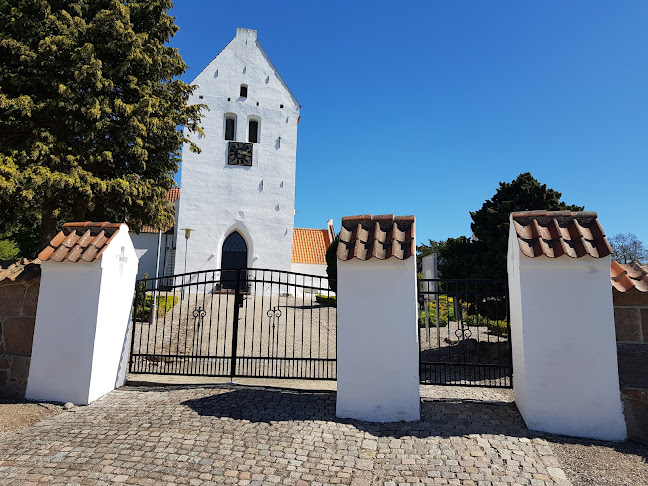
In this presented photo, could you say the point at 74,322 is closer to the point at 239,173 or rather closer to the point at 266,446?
the point at 266,446

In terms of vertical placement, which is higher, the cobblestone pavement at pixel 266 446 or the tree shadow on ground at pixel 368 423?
the tree shadow on ground at pixel 368 423

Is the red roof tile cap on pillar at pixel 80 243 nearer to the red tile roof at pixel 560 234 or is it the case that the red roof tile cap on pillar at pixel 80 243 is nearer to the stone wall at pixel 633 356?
the red tile roof at pixel 560 234

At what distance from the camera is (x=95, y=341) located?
16.5 feet

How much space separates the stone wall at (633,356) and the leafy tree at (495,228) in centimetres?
369

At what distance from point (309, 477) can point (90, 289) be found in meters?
3.69

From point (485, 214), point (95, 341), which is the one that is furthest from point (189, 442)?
point (485, 214)

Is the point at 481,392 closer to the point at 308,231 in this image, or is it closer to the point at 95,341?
the point at 95,341

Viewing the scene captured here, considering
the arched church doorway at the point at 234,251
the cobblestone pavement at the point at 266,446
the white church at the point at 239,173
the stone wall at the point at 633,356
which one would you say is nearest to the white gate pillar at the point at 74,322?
the cobblestone pavement at the point at 266,446

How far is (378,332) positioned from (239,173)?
1842cm

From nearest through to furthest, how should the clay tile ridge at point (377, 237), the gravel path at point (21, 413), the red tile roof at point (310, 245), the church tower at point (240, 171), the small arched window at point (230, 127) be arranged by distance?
the gravel path at point (21, 413), the clay tile ridge at point (377, 237), the church tower at point (240, 171), the small arched window at point (230, 127), the red tile roof at point (310, 245)

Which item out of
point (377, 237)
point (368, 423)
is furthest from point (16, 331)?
point (377, 237)

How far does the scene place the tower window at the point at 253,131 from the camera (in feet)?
73.6

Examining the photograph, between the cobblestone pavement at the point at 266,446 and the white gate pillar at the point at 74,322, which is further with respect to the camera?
the white gate pillar at the point at 74,322

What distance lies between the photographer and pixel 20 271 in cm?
544
